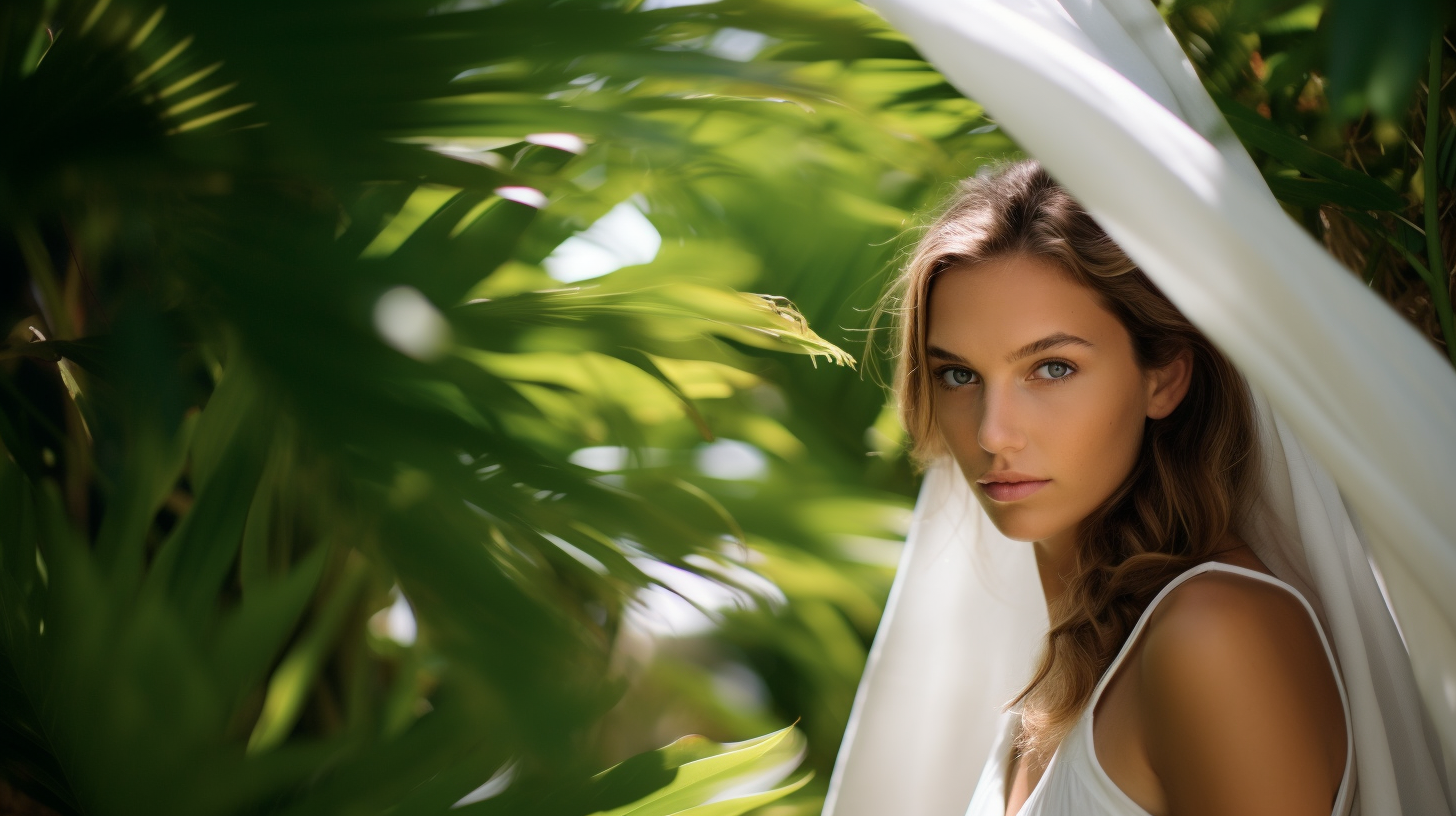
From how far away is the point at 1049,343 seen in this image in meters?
0.90

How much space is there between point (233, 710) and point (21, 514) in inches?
8.4

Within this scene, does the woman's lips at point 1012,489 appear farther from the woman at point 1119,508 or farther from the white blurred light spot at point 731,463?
the white blurred light spot at point 731,463

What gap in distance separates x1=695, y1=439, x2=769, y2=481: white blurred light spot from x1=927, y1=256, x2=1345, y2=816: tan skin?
30cm

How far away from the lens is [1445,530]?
54 cm

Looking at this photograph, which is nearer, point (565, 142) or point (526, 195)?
point (526, 195)

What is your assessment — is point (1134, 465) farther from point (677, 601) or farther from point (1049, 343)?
point (677, 601)

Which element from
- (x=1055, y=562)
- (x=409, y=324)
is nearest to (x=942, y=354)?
Result: (x=1055, y=562)

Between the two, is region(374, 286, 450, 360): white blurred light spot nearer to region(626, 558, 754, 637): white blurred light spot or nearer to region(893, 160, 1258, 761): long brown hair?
region(626, 558, 754, 637): white blurred light spot

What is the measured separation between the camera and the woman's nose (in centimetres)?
90

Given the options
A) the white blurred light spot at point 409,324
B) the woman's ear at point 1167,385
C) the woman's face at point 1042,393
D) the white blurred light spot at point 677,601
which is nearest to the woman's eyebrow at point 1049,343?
the woman's face at point 1042,393

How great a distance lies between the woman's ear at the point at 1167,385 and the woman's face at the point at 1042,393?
0.01 m

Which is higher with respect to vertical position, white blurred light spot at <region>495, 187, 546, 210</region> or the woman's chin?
white blurred light spot at <region>495, 187, 546, 210</region>

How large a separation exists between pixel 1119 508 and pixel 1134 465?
0.04 metres

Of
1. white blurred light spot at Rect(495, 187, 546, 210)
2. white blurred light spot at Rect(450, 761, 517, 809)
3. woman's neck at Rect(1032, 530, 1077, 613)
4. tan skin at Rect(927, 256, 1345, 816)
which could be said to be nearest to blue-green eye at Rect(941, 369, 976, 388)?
tan skin at Rect(927, 256, 1345, 816)
